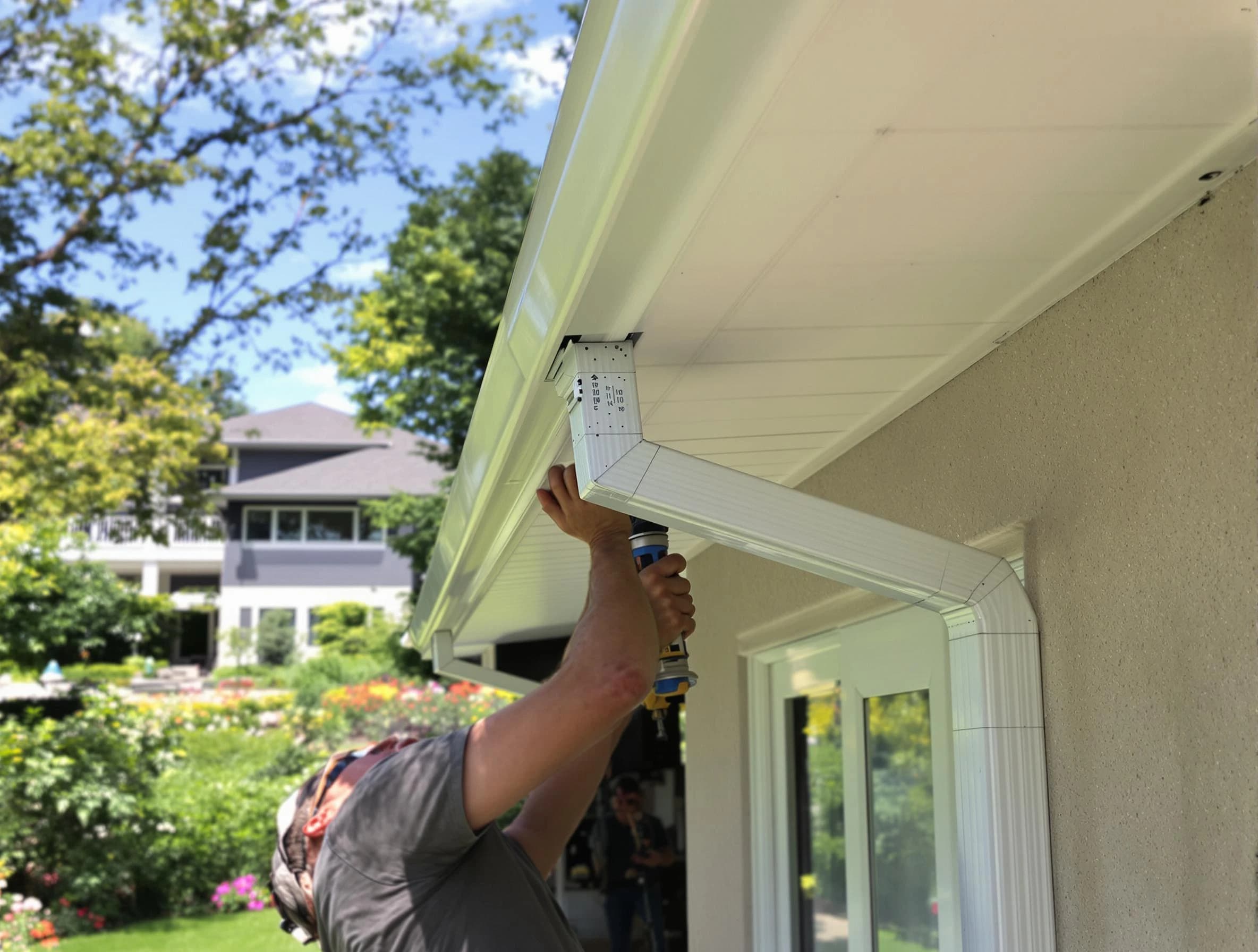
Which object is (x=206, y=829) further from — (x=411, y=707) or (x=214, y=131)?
(x=214, y=131)

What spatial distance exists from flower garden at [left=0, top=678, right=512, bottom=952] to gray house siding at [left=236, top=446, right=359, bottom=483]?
20712mm

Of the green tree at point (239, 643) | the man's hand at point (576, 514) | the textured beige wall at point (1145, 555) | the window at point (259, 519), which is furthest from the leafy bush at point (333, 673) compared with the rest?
the textured beige wall at point (1145, 555)

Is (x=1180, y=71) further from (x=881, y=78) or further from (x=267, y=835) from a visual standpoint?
(x=267, y=835)

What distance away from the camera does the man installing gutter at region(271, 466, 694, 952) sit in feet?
5.41

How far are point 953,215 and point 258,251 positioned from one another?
13.4 m

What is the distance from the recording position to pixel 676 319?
1.82 metres

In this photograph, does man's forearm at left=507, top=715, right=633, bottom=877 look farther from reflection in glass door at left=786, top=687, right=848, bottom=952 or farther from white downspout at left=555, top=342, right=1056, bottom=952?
reflection in glass door at left=786, top=687, right=848, bottom=952

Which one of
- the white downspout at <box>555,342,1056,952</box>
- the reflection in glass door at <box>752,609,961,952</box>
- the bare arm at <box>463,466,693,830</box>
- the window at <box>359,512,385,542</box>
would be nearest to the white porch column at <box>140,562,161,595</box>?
the window at <box>359,512,385,542</box>

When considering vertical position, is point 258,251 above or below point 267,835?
above

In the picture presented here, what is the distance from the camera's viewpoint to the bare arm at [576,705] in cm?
163

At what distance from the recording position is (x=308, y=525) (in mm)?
32969

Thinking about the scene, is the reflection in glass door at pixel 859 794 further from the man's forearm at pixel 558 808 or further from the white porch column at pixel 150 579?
the white porch column at pixel 150 579

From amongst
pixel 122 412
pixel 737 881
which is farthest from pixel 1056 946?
pixel 122 412

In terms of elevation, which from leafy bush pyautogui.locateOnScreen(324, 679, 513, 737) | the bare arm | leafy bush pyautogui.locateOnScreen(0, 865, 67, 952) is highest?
the bare arm
